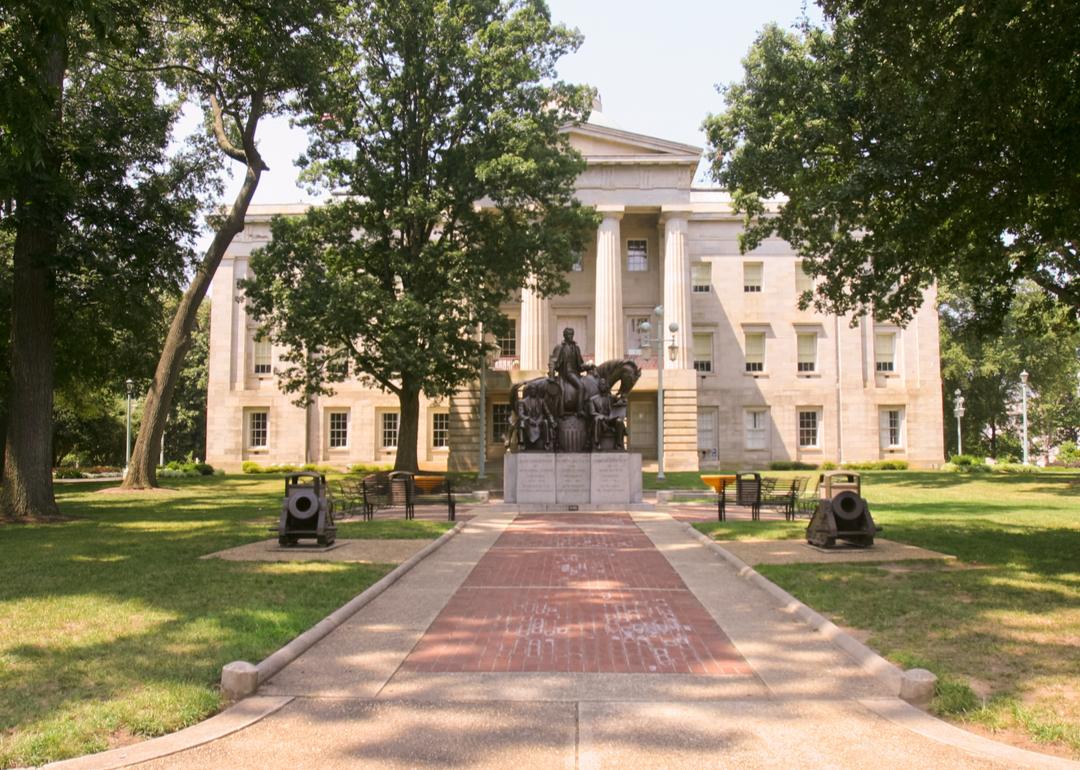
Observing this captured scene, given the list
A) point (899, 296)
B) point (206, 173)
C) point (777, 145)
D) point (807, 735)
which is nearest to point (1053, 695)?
point (807, 735)

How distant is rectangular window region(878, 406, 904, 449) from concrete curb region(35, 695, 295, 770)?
50.9m

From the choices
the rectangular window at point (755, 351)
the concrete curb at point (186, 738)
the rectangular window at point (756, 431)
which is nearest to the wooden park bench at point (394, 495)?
the concrete curb at point (186, 738)

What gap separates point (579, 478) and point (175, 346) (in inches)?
615

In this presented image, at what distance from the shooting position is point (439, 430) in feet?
173

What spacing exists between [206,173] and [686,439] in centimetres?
2743

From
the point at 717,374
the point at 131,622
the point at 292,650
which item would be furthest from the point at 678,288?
the point at 292,650

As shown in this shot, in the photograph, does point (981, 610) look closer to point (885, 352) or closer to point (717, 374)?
point (717, 374)

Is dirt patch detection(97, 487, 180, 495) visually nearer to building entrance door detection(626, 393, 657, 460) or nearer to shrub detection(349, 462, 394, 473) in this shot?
shrub detection(349, 462, 394, 473)

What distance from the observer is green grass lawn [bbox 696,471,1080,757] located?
584 cm

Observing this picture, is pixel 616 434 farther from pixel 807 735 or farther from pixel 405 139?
pixel 807 735

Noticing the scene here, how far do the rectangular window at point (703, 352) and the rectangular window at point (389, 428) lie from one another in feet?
59.8

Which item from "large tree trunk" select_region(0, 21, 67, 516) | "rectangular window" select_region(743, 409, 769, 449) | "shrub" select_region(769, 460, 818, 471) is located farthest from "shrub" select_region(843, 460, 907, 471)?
"large tree trunk" select_region(0, 21, 67, 516)

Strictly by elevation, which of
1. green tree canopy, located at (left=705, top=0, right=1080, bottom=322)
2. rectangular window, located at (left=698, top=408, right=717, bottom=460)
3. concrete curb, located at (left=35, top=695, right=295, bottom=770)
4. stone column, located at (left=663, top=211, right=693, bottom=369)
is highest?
stone column, located at (left=663, top=211, right=693, bottom=369)

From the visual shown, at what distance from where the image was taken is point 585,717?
571 centimetres
